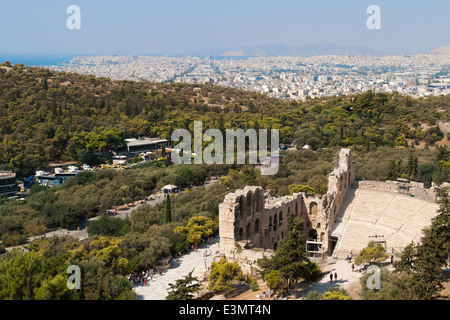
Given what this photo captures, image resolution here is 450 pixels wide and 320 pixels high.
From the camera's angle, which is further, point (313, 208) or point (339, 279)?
point (313, 208)

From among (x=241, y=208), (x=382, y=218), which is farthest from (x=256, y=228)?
(x=382, y=218)

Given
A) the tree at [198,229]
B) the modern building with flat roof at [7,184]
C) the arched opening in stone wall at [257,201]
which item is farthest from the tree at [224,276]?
the modern building with flat roof at [7,184]

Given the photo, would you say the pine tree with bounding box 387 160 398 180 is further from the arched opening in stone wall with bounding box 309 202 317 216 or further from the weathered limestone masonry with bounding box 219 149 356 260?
the arched opening in stone wall with bounding box 309 202 317 216

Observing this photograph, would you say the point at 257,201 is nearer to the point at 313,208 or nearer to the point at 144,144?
the point at 313,208

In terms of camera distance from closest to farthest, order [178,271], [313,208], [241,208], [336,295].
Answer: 1. [336,295]
2. [241,208]
3. [178,271]
4. [313,208]

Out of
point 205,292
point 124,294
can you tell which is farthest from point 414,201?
point 124,294
